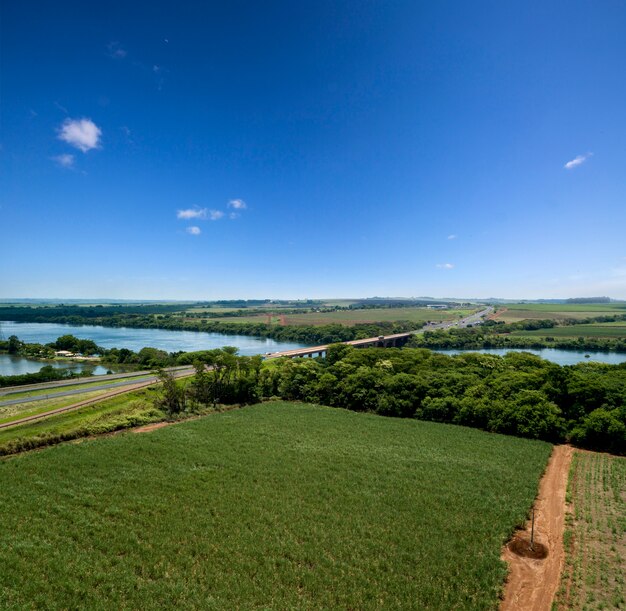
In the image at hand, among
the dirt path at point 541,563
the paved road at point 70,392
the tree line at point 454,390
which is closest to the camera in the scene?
the dirt path at point 541,563

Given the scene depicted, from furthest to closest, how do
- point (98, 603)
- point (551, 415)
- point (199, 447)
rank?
point (551, 415) < point (199, 447) < point (98, 603)

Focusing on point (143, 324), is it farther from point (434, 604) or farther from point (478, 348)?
point (434, 604)

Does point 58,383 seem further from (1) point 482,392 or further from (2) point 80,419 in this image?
(1) point 482,392

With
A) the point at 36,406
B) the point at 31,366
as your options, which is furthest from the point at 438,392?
the point at 31,366

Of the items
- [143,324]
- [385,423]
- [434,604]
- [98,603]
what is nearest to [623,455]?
[385,423]

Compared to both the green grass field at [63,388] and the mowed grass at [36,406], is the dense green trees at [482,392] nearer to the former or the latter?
the mowed grass at [36,406]

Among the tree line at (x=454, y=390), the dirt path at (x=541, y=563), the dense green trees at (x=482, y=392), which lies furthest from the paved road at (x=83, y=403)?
the dirt path at (x=541, y=563)

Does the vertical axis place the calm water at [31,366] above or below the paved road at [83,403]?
below

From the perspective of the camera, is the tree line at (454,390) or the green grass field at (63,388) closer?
the tree line at (454,390)
